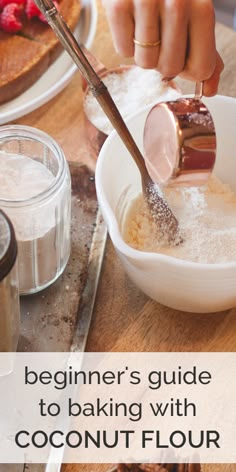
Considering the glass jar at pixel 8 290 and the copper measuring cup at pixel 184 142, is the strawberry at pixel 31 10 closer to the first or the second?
the copper measuring cup at pixel 184 142

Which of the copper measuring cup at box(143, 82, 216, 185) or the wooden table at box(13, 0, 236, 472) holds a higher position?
the copper measuring cup at box(143, 82, 216, 185)

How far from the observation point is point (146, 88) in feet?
3.59

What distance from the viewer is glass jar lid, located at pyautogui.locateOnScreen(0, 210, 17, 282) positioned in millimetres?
675

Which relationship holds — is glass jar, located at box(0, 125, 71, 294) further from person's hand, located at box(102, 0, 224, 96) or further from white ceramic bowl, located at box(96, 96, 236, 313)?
person's hand, located at box(102, 0, 224, 96)

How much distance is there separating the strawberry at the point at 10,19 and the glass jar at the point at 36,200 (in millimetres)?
347

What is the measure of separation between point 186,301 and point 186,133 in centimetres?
20

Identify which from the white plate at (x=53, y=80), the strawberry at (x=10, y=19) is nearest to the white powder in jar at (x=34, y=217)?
the white plate at (x=53, y=80)

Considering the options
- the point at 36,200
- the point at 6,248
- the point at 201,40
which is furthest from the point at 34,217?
the point at 201,40

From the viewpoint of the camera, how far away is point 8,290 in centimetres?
74

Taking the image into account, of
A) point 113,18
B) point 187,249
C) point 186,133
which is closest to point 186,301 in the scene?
point 187,249

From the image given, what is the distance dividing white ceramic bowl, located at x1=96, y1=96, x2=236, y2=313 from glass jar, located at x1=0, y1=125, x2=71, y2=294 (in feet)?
0.18

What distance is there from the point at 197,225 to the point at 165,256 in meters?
0.15

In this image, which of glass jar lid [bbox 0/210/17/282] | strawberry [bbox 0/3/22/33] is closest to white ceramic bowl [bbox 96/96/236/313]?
glass jar lid [bbox 0/210/17/282]

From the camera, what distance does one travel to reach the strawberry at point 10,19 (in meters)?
1.17
